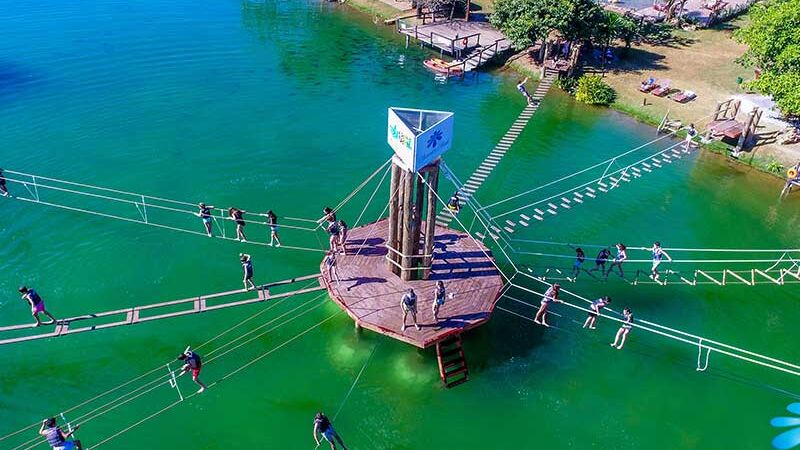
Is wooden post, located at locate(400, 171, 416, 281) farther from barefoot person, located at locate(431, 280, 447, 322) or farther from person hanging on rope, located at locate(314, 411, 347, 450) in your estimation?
person hanging on rope, located at locate(314, 411, 347, 450)

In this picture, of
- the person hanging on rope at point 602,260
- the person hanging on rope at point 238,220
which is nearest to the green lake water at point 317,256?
the person hanging on rope at point 238,220

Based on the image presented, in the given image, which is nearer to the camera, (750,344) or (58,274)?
(750,344)

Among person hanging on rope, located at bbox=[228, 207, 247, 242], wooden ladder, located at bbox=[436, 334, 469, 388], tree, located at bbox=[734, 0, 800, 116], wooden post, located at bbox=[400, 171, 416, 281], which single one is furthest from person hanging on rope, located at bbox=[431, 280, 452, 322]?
tree, located at bbox=[734, 0, 800, 116]

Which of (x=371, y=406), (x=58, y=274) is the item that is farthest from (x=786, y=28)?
(x=58, y=274)

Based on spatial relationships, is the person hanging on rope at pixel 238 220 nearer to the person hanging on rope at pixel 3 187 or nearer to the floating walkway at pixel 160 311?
the floating walkway at pixel 160 311

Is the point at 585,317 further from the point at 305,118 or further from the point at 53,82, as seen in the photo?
the point at 53,82
